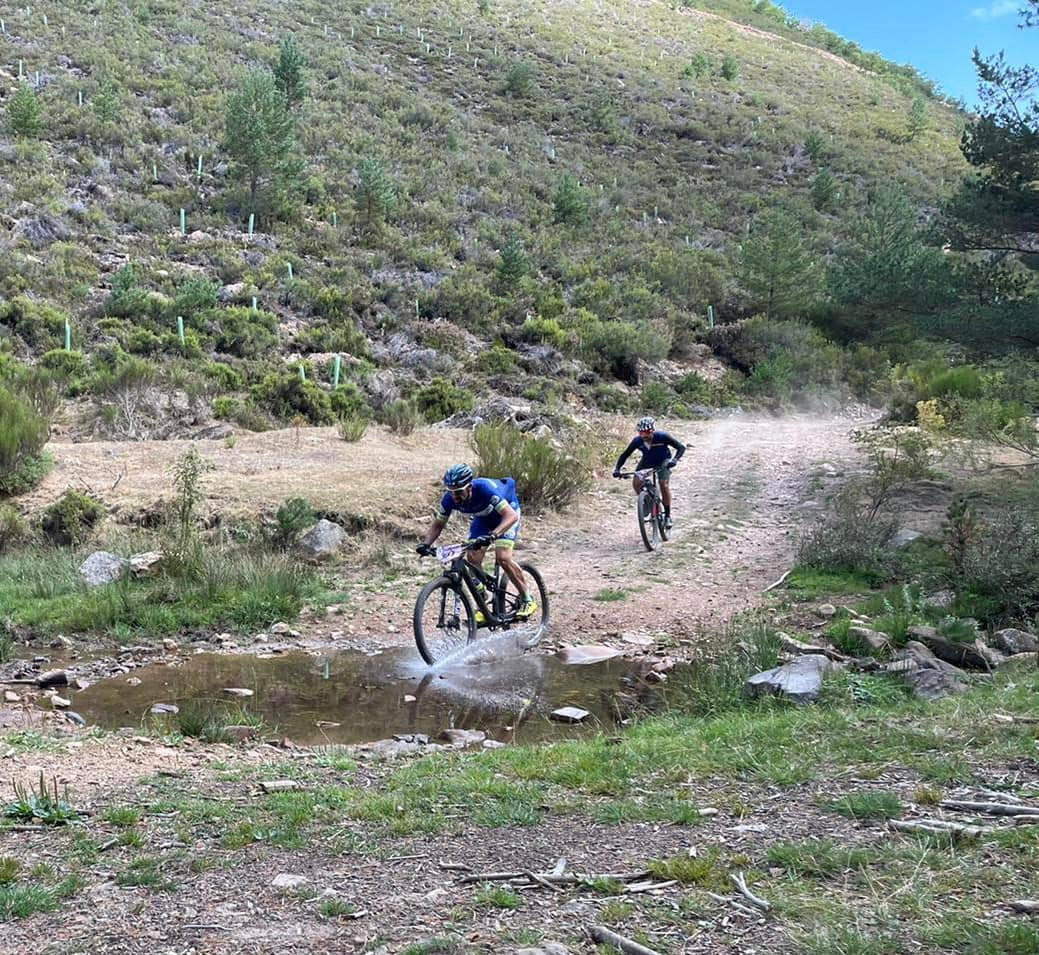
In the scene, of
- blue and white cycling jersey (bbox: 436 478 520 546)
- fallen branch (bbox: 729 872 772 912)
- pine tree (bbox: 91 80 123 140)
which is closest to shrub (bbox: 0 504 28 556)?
blue and white cycling jersey (bbox: 436 478 520 546)

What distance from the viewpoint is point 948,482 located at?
44.9 feet

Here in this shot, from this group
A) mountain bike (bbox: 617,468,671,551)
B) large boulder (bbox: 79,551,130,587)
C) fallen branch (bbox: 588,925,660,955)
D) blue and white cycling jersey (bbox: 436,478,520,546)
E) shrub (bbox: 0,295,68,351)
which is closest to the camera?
fallen branch (bbox: 588,925,660,955)

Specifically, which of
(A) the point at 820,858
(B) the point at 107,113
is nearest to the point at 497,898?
(A) the point at 820,858

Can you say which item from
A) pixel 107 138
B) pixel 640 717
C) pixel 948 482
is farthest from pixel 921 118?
pixel 640 717

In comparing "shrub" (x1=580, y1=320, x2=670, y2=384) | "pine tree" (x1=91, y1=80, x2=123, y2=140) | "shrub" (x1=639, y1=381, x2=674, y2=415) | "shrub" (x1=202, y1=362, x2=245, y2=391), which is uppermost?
"pine tree" (x1=91, y1=80, x2=123, y2=140)

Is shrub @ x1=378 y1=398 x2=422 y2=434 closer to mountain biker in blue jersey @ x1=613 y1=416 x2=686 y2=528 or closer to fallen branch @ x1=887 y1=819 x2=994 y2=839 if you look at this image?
mountain biker in blue jersey @ x1=613 y1=416 x2=686 y2=528

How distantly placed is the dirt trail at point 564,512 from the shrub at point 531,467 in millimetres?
281

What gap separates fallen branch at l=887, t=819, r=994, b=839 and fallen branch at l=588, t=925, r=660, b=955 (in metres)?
1.42

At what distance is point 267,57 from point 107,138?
13898mm

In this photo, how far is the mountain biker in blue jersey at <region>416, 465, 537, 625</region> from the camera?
311 inches

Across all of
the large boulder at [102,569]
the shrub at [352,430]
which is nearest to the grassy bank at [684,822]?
the large boulder at [102,569]

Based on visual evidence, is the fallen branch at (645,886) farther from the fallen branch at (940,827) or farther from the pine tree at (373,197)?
the pine tree at (373,197)

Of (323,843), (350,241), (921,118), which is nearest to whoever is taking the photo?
(323,843)

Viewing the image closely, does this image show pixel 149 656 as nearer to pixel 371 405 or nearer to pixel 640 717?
pixel 640 717
